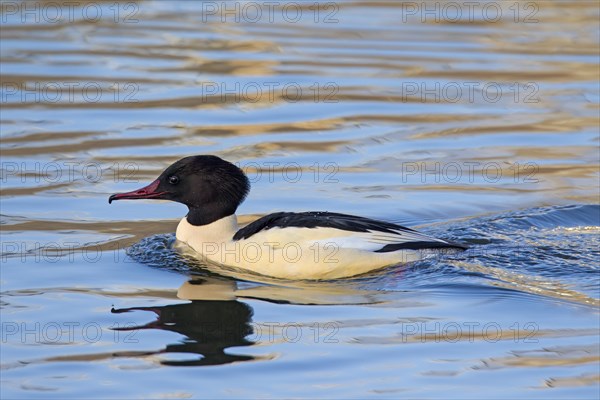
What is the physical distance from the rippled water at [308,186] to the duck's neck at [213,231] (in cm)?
20

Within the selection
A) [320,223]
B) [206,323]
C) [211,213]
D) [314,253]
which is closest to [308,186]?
[211,213]

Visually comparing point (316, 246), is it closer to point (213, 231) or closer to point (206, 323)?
point (213, 231)

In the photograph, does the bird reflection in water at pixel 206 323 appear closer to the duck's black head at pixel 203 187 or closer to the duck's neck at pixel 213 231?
the duck's neck at pixel 213 231

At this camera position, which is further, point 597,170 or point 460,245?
point 597,170

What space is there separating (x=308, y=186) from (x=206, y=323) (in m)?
4.03

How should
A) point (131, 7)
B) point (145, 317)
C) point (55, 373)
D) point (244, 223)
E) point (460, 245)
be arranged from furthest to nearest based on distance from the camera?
point (131, 7) → point (244, 223) → point (460, 245) → point (145, 317) → point (55, 373)

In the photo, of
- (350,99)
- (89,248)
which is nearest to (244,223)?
(89,248)

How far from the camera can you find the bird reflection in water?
26.1 ft

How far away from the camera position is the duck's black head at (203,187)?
1030cm

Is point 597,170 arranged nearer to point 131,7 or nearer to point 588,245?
point 588,245

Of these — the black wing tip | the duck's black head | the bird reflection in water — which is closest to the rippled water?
the bird reflection in water

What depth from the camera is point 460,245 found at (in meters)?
9.94

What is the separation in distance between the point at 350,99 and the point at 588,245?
6153 millimetres

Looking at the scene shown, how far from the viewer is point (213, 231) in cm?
1031
